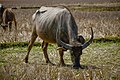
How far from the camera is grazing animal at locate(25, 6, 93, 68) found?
4912 mm

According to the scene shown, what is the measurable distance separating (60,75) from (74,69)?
70 cm

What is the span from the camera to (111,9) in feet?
50.2

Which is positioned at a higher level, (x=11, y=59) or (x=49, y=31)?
(x=49, y=31)

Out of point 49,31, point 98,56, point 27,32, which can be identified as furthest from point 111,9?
point 49,31

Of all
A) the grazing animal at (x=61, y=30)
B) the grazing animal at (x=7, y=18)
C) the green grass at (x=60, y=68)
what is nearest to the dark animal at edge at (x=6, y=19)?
the grazing animal at (x=7, y=18)

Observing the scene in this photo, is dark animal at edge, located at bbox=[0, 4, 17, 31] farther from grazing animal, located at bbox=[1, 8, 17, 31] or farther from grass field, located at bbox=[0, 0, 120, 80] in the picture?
grass field, located at bbox=[0, 0, 120, 80]

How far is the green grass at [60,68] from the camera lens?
13.9ft

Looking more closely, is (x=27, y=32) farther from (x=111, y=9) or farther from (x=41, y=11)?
(x=111, y=9)

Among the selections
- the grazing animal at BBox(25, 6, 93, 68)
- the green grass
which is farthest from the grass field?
the grazing animal at BBox(25, 6, 93, 68)

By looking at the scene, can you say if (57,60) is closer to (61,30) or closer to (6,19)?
(61,30)

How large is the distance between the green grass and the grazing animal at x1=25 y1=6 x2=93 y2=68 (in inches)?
11.3

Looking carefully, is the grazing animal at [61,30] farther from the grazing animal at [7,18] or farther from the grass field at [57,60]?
the grazing animal at [7,18]

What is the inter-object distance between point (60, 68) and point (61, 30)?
0.61m

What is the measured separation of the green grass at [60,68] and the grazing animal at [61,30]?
0.29 meters
